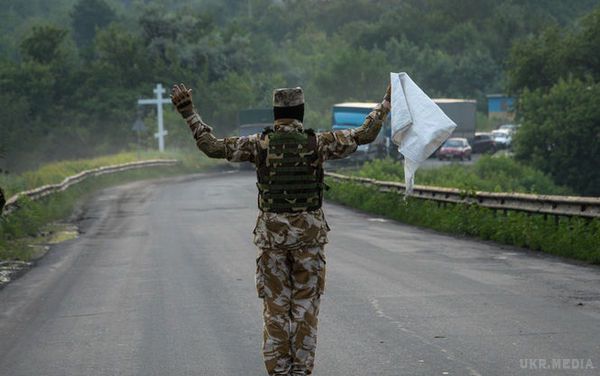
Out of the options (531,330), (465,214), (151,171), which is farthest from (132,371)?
(151,171)

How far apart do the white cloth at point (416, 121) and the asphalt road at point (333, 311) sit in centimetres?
158

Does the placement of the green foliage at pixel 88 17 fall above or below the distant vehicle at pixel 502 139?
above

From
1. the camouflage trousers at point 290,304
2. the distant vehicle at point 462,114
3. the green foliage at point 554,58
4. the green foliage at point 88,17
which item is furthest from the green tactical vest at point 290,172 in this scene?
the green foliage at point 88,17

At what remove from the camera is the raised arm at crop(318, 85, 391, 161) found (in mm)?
8281

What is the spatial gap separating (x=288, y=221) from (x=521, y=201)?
1297 cm

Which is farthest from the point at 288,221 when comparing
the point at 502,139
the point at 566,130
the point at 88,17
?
the point at 88,17

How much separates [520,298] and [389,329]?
2.38 m

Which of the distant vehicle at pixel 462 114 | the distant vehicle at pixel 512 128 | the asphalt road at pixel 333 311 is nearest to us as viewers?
the asphalt road at pixel 333 311

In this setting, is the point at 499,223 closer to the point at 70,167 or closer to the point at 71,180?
the point at 71,180

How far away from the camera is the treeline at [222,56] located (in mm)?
87062

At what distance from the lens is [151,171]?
59906 millimetres

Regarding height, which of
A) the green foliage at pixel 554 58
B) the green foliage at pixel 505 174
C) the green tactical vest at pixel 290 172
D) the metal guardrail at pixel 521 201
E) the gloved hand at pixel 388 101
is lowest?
the green foliage at pixel 505 174

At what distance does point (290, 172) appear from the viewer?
818 centimetres

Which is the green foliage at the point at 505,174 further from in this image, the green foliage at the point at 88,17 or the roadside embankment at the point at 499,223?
the green foliage at the point at 88,17
